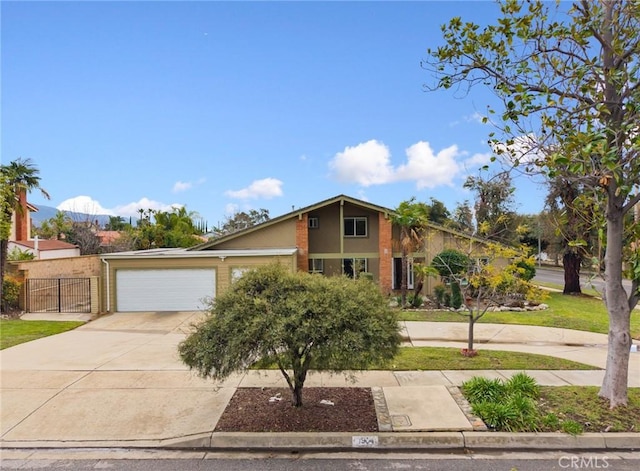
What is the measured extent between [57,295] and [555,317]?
21416mm

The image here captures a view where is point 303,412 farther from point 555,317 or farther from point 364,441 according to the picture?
point 555,317

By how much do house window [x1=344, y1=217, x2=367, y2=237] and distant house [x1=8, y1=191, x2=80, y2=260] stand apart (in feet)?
71.3

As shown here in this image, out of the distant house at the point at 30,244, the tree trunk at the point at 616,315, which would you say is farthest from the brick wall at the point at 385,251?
the distant house at the point at 30,244

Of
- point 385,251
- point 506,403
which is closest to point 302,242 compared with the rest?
point 385,251

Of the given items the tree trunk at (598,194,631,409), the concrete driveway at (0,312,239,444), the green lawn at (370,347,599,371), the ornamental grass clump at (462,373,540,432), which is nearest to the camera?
the ornamental grass clump at (462,373,540,432)

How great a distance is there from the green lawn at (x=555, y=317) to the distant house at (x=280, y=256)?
11.8ft

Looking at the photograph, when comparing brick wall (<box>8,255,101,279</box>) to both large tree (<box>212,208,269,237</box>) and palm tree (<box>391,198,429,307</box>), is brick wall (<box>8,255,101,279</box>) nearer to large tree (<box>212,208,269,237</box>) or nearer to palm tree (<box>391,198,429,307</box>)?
palm tree (<box>391,198,429,307</box>)

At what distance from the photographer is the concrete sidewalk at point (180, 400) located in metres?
5.14

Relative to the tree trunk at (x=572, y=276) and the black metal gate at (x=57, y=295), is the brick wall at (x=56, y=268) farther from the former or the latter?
the tree trunk at (x=572, y=276)

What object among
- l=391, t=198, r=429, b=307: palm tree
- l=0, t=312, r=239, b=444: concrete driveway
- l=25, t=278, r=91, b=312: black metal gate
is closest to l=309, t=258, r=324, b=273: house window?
l=391, t=198, r=429, b=307: palm tree

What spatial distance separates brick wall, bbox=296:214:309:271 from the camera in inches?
795

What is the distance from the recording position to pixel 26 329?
1256cm

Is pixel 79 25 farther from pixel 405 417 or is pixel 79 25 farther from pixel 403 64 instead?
pixel 405 417

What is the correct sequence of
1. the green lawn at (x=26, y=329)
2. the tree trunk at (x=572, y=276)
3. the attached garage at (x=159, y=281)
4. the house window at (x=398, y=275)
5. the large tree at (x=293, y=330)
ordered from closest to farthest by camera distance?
the large tree at (x=293, y=330), the green lawn at (x=26, y=329), the attached garage at (x=159, y=281), the house window at (x=398, y=275), the tree trunk at (x=572, y=276)
